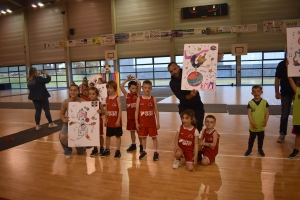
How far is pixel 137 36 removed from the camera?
1781cm

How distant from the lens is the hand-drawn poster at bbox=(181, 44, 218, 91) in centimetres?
330

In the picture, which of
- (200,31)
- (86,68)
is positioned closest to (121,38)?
(86,68)

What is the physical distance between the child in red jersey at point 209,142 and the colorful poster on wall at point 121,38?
15519 mm

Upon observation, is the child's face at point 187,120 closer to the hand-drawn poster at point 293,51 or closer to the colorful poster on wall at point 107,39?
the hand-drawn poster at point 293,51

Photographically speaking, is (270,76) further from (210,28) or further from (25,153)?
(25,153)

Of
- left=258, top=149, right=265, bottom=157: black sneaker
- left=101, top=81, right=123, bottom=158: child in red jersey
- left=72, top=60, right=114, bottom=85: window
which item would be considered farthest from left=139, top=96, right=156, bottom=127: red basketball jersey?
left=72, top=60, right=114, bottom=85: window

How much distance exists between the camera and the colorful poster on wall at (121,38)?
59.4ft

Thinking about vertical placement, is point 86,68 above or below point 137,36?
below

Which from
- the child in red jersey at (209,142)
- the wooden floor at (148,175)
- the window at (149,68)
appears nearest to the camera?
the wooden floor at (148,175)

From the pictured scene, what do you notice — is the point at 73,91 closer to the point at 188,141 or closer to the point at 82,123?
the point at 82,123

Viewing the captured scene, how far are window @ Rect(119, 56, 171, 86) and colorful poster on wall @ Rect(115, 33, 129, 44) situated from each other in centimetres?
160

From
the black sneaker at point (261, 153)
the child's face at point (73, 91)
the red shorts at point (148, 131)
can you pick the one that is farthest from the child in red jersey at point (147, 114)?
the black sneaker at point (261, 153)

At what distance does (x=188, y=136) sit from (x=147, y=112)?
78 cm

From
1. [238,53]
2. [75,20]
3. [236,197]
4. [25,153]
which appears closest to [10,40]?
[75,20]
